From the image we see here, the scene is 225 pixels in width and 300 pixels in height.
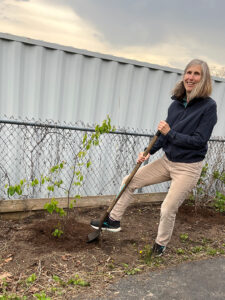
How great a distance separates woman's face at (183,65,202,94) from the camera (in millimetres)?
2792

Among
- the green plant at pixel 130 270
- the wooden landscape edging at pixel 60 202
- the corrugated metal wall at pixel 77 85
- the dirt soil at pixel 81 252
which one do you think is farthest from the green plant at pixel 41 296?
the corrugated metal wall at pixel 77 85

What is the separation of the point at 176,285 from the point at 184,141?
54.6 inches

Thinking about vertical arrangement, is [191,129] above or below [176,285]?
above

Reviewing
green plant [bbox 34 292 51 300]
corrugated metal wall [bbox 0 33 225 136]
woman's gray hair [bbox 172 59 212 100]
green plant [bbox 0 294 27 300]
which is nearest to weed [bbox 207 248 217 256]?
woman's gray hair [bbox 172 59 212 100]

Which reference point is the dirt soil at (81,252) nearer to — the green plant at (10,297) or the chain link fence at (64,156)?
the green plant at (10,297)

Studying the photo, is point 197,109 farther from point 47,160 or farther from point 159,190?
point 159,190

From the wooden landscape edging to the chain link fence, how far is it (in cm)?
14

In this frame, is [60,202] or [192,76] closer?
[192,76]

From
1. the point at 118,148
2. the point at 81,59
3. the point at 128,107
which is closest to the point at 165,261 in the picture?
the point at 118,148

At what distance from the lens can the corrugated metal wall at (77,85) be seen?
4.02 meters

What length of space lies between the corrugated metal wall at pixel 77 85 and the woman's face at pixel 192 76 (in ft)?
6.19

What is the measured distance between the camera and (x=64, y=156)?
443cm

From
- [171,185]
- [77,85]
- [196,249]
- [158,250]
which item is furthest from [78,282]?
[77,85]

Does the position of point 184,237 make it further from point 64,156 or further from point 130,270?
point 64,156
